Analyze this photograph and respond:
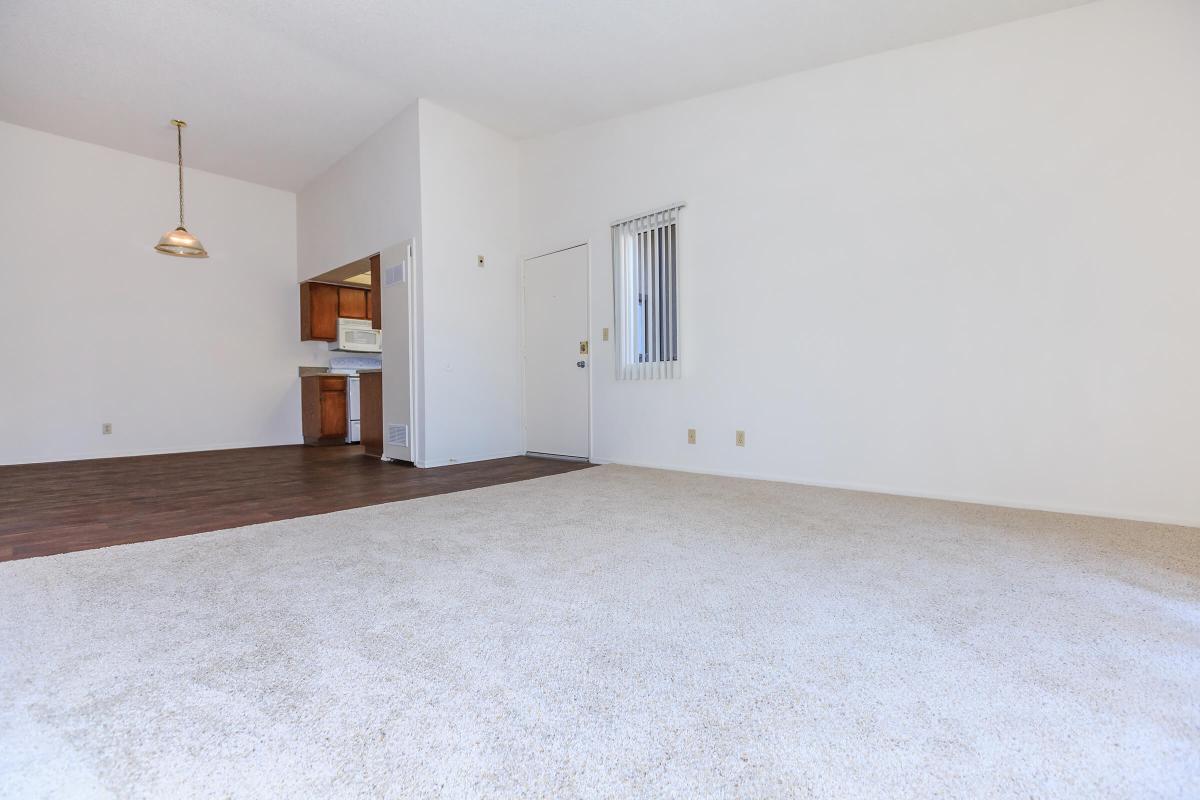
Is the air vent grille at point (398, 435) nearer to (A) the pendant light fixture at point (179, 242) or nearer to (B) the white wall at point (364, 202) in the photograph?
(B) the white wall at point (364, 202)

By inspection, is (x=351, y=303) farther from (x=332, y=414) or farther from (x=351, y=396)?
(x=332, y=414)

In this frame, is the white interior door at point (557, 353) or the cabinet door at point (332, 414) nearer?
the white interior door at point (557, 353)

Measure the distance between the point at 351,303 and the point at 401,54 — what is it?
3971 millimetres

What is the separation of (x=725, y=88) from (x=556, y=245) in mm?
1945

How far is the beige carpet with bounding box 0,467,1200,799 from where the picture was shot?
94 centimetres

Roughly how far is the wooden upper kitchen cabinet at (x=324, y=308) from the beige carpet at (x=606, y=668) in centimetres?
498

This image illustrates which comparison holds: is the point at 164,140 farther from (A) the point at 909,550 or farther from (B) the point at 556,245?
(A) the point at 909,550

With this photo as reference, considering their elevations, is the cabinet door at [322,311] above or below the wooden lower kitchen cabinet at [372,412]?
above

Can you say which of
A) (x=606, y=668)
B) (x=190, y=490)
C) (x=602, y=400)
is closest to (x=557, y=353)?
(x=602, y=400)

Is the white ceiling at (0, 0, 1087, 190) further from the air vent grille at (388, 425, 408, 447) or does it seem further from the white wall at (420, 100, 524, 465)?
the air vent grille at (388, 425, 408, 447)

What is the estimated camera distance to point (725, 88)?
4035 mm

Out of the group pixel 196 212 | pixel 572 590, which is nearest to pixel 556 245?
pixel 572 590

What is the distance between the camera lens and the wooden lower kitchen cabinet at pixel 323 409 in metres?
6.70

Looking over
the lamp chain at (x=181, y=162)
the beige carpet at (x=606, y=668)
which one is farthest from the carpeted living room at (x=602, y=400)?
the lamp chain at (x=181, y=162)
